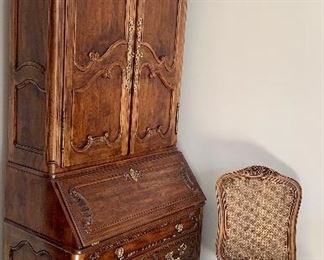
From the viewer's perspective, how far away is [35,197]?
84.0 inches

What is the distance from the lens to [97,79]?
2195 mm

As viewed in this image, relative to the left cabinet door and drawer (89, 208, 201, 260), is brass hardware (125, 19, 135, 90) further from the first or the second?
drawer (89, 208, 201, 260)

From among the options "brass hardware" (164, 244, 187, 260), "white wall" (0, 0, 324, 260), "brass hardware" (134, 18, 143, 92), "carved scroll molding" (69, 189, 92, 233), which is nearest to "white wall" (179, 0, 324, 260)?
"white wall" (0, 0, 324, 260)

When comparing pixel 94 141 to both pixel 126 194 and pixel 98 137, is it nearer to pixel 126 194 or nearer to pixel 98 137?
pixel 98 137

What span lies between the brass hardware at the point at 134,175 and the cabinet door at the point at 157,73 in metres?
0.11

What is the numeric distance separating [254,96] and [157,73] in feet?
1.82

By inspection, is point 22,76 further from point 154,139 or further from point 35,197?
point 154,139

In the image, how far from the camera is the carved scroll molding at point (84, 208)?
6.80 feet

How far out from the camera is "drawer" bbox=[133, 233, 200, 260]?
8.08ft

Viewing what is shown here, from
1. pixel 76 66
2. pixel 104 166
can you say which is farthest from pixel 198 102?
pixel 76 66

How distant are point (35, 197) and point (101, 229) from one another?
0.32m

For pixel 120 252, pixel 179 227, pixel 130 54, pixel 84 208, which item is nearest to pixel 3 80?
pixel 130 54

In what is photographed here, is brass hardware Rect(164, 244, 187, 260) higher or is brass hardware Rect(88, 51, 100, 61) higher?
brass hardware Rect(88, 51, 100, 61)

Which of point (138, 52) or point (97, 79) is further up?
point (138, 52)
